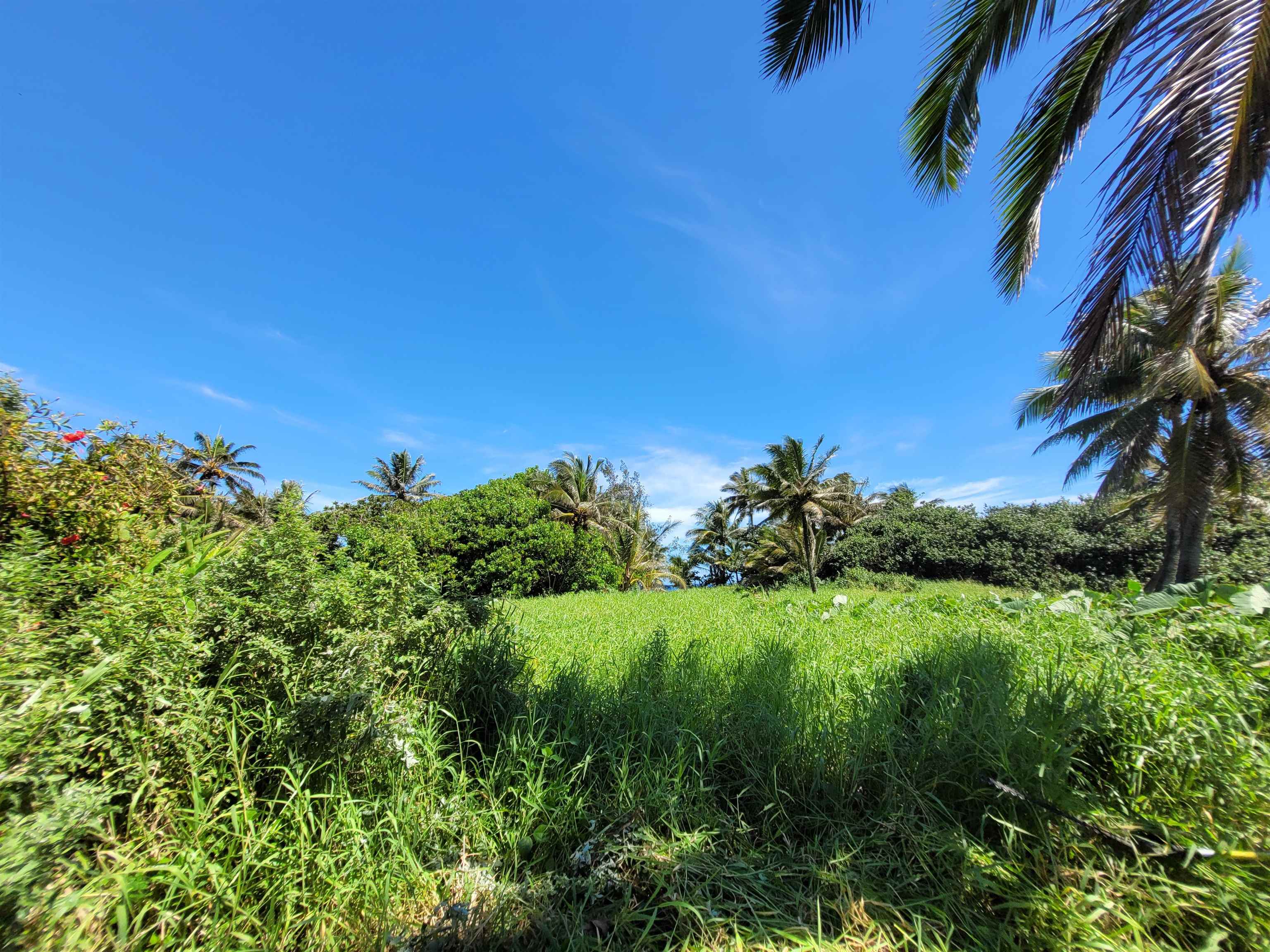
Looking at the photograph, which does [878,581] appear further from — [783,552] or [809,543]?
[783,552]

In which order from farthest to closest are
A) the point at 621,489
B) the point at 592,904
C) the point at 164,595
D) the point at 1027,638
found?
1. the point at 621,489
2. the point at 1027,638
3. the point at 164,595
4. the point at 592,904

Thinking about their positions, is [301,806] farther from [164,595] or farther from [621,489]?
[621,489]

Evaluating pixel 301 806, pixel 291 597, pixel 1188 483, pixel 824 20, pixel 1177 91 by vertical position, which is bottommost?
pixel 301 806

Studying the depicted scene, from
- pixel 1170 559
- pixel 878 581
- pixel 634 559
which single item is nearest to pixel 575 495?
pixel 634 559

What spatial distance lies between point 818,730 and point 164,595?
139 inches

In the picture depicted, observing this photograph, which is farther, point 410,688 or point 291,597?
point 410,688

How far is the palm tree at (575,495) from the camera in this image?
23781 millimetres

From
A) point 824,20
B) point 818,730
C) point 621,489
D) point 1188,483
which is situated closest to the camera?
point 818,730

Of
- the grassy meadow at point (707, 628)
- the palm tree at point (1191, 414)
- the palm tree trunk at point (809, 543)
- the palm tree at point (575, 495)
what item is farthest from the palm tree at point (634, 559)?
the palm tree at point (1191, 414)

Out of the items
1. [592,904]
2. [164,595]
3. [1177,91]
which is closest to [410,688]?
[164,595]

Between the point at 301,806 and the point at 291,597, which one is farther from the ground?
the point at 291,597

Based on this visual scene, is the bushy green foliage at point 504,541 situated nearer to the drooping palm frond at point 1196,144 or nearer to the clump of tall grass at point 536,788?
the clump of tall grass at point 536,788

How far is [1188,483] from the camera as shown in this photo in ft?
31.9

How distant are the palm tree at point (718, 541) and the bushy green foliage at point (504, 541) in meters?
12.0
